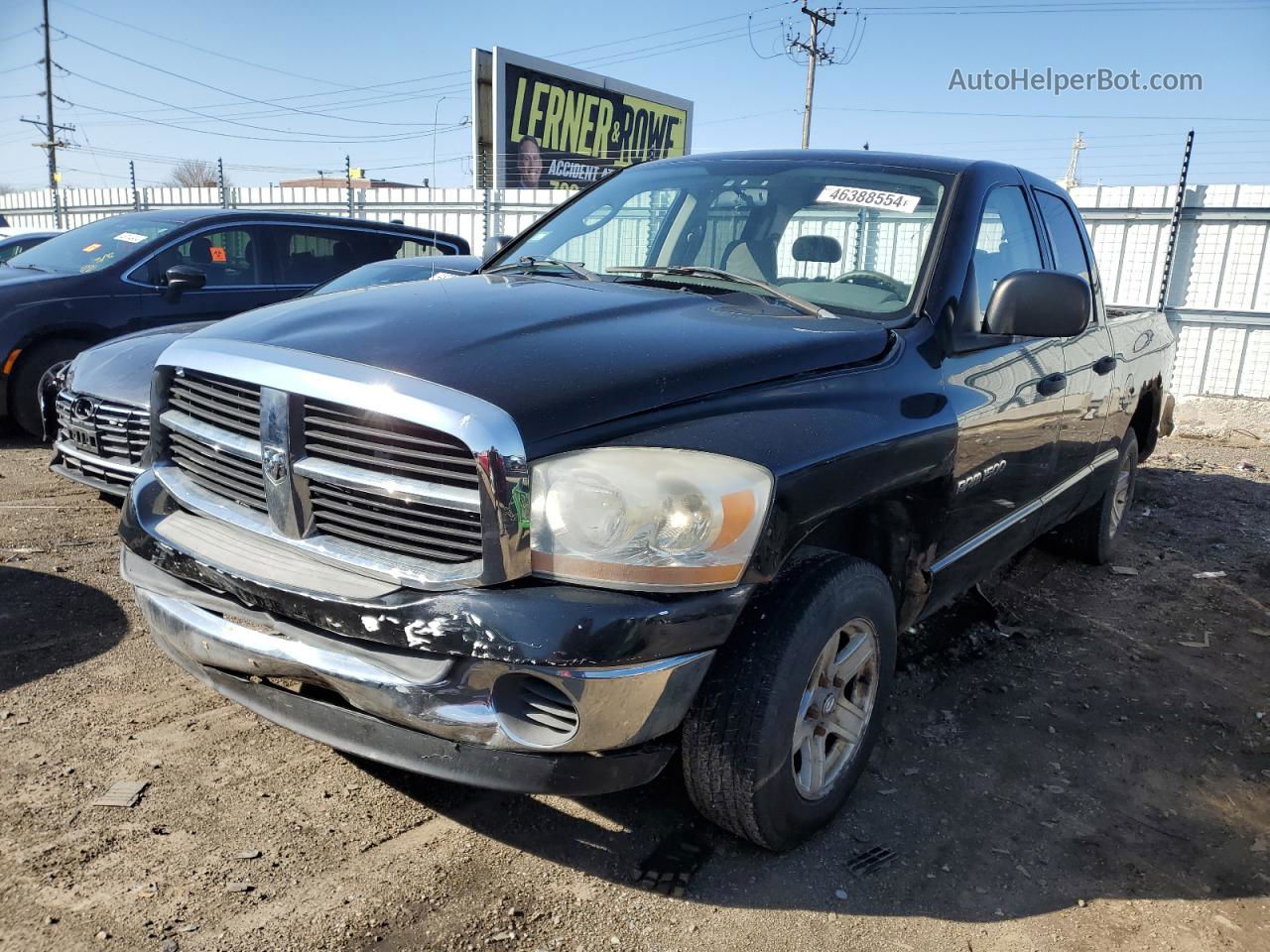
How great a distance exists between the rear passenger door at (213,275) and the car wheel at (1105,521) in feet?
19.3

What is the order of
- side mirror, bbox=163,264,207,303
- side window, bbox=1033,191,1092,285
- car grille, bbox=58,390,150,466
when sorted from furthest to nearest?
side mirror, bbox=163,264,207,303 < car grille, bbox=58,390,150,466 < side window, bbox=1033,191,1092,285

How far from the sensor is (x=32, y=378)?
6.41m

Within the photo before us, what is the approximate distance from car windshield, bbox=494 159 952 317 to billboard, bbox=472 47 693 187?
581 inches

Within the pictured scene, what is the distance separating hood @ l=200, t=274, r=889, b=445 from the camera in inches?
79.2

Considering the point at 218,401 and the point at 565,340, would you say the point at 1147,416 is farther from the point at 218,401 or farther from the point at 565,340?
the point at 218,401

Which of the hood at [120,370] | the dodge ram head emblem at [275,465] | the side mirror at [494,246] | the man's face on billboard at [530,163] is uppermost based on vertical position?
the man's face on billboard at [530,163]

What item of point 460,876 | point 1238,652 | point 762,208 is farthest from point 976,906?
point 1238,652

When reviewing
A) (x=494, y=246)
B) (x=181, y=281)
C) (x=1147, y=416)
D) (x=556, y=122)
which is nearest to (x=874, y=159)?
(x=494, y=246)

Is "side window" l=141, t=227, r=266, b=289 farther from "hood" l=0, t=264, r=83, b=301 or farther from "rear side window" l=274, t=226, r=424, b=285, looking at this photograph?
"hood" l=0, t=264, r=83, b=301

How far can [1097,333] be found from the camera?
407 centimetres

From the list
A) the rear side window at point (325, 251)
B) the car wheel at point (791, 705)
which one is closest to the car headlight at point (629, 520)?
the car wheel at point (791, 705)

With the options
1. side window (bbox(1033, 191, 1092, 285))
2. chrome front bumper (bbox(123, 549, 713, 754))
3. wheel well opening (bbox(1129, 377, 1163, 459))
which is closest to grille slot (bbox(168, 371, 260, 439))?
chrome front bumper (bbox(123, 549, 713, 754))

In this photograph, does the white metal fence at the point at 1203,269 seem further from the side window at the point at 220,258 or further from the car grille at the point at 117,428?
the car grille at the point at 117,428

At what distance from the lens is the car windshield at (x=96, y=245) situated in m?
6.82
